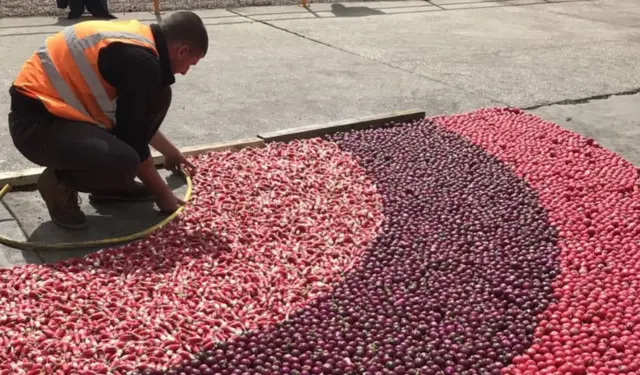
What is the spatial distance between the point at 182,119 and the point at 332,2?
661 centimetres

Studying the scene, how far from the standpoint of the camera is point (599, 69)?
8.55 m

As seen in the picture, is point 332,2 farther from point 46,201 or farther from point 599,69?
point 46,201

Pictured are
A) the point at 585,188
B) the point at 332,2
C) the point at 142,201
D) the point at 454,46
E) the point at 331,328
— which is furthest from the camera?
the point at 332,2

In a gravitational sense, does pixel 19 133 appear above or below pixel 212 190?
above

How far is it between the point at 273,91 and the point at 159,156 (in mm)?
2141

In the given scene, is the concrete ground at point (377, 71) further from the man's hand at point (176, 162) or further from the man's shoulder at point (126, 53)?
the man's shoulder at point (126, 53)

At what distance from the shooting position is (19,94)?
406cm

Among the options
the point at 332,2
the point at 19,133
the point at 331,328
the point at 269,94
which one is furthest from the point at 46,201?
the point at 332,2

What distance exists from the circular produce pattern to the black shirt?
587mm

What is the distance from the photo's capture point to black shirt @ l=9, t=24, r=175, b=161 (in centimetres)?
392

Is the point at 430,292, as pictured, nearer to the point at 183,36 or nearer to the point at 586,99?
the point at 183,36

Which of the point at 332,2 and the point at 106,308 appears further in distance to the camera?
the point at 332,2

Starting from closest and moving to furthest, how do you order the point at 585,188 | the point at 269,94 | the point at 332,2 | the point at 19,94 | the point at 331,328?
the point at 331,328, the point at 19,94, the point at 585,188, the point at 269,94, the point at 332,2

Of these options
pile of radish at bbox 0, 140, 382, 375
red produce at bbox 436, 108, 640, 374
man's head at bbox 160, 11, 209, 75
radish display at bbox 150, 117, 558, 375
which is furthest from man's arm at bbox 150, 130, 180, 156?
red produce at bbox 436, 108, 640, 374
